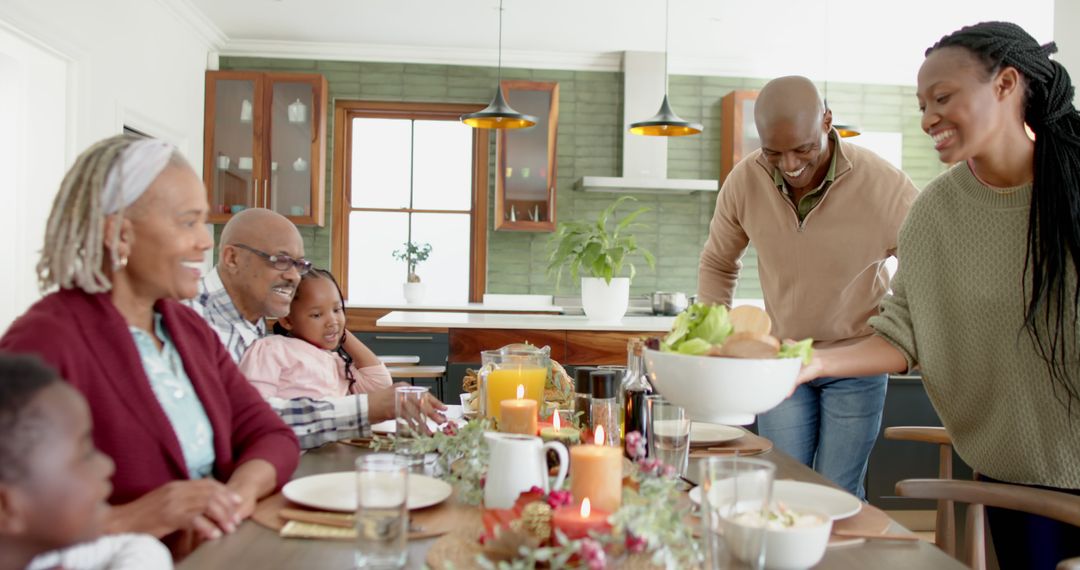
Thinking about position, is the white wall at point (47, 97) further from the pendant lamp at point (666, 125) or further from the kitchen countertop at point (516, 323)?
the pendant lamp at point (666, 125)

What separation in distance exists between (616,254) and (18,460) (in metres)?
3.25

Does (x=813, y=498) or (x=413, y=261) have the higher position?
(x=413, y=261)

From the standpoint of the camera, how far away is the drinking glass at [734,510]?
2.87 feet

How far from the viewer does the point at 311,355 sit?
6.93 ft

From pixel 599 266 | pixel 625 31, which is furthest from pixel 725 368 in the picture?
pixel 625 31

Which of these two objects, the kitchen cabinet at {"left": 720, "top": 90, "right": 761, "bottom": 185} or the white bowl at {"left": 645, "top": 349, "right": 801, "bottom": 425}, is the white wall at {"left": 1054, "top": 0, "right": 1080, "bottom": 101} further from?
the kitchen cabinet at {"left": 720, "top": 90, "right": 761, "bottom": 185}

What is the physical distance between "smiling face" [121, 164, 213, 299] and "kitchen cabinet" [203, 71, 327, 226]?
5050mm

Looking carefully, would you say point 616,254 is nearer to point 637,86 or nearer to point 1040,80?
point 1040,80

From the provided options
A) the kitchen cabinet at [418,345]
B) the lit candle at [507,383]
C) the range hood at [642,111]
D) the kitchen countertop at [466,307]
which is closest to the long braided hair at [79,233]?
the lit candle at [507,383]

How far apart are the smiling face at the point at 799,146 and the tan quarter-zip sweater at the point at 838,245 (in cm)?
7

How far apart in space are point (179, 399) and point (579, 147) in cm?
560

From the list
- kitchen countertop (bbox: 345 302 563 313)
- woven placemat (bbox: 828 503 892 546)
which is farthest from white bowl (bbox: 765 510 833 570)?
kitchen countertop (bbox: 345 302 563 313)

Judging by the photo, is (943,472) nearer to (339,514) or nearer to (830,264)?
(830,264)

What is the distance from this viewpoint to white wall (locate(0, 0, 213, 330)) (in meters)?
4.08
